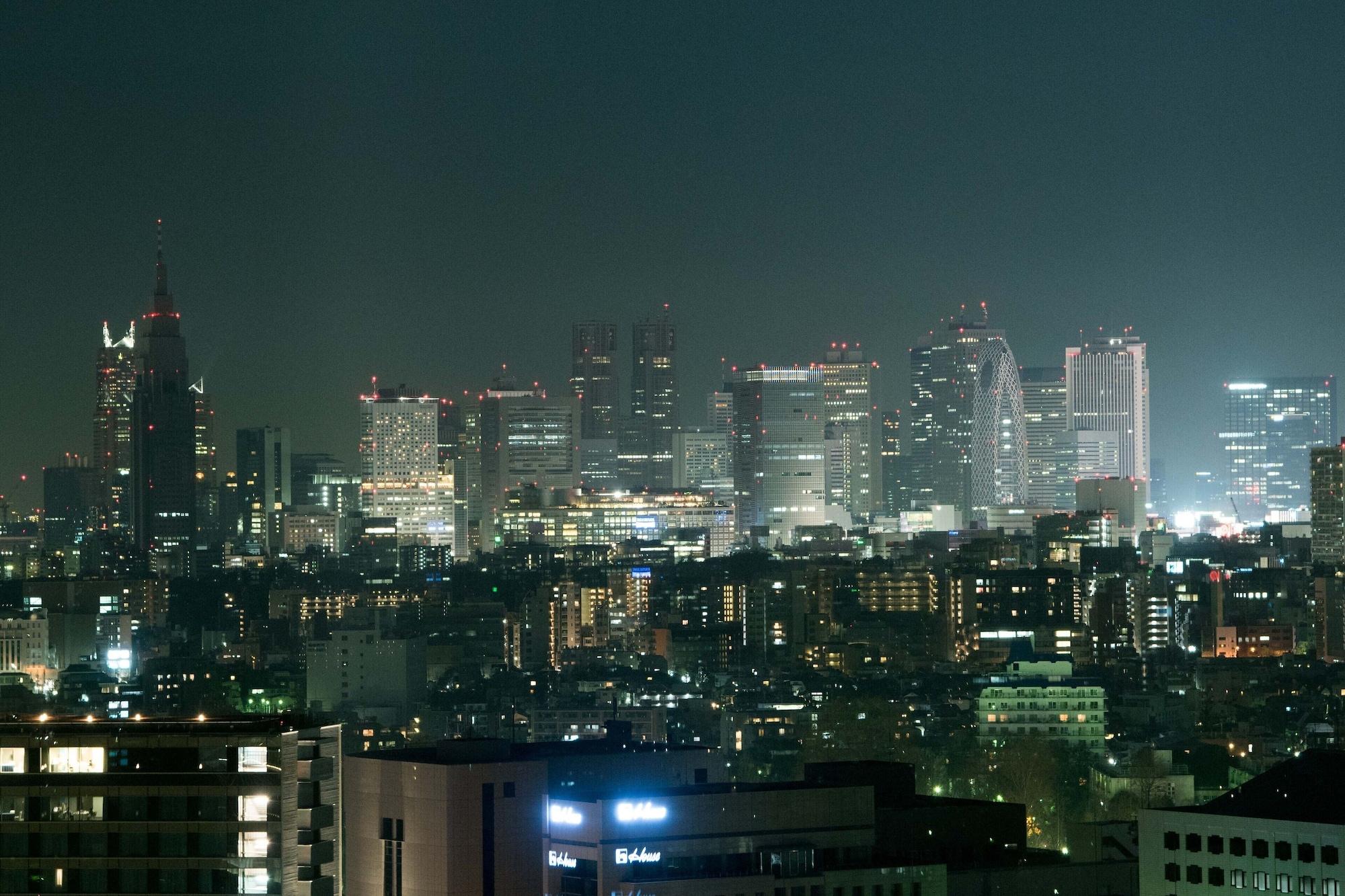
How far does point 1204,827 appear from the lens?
3675 centimetres

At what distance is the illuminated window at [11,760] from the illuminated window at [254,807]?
8.10 feet

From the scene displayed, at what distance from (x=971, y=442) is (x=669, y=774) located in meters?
160

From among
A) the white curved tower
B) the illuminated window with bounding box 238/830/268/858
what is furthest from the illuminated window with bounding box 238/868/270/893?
the white curved tower

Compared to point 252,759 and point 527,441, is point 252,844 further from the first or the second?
point 527,441

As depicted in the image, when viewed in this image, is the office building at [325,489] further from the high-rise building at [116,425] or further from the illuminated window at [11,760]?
the illuminated window at [11,760]

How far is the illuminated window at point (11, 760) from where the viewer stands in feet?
91.2

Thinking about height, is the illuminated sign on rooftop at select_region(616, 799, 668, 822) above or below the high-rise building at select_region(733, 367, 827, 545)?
below

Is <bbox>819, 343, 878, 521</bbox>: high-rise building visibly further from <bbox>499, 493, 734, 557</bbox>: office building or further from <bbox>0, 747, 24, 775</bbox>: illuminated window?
<bbox>0, 747, 24, 775</bbox>: illuminated window

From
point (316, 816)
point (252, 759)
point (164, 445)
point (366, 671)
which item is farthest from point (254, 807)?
point (164, 445)

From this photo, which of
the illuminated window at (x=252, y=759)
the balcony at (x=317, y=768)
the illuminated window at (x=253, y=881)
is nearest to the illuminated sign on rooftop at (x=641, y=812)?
the balcony at (x=317, y=768)

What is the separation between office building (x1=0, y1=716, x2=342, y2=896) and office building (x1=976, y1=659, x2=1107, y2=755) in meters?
45.9

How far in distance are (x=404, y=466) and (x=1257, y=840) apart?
155586 mm

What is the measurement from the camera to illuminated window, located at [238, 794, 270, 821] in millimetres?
27297

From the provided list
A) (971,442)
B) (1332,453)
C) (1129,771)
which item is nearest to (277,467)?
(971,442)
